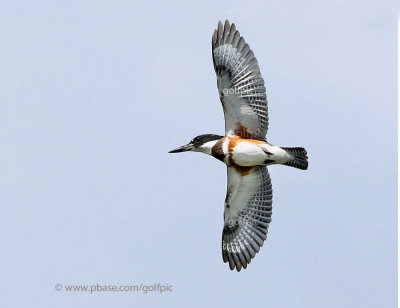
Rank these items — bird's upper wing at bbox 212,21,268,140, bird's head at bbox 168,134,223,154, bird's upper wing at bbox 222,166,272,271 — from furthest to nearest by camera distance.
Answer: bird's upper wing at bbox 222,166,272,271
bird's head at bbox 168,134,223,154
bird's upper wing at bbox 212,21,268,140

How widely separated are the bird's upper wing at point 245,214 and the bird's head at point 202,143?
50 cm

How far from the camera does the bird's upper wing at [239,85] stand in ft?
47.2

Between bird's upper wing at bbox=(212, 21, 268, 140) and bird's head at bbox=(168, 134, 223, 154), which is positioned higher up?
bird's upper wing at bbox=(212, 21, 268, 140)

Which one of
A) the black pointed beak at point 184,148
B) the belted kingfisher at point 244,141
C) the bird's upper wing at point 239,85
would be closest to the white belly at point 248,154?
the belted kingfisher at point 244,141

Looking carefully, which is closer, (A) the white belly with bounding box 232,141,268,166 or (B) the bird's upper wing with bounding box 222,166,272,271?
(A) the white belly with bounding box 232,141,268,166

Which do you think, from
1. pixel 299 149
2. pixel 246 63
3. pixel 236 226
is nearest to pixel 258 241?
pixel 236 226

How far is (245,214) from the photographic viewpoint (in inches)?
592

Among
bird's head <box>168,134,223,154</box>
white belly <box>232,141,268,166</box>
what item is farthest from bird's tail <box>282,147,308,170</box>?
bird's head <box>168,134,223,154</box>

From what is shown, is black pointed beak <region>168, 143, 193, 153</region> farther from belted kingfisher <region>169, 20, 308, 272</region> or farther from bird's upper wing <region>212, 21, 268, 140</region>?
bird's upper wing <region>212, 21, 268, 140</region>

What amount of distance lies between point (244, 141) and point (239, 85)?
0.84 metres

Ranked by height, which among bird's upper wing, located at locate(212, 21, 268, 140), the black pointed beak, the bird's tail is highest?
bird's upper wing, located at locate(212, 21, 268, 140)

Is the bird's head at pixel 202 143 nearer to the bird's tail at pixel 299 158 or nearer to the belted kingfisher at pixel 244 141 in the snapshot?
the belted kingfisher at pixel 244 141

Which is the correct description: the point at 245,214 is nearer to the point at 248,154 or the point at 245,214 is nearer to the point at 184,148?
the point at 248,154

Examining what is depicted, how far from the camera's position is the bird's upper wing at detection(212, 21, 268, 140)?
14391 millimetres
